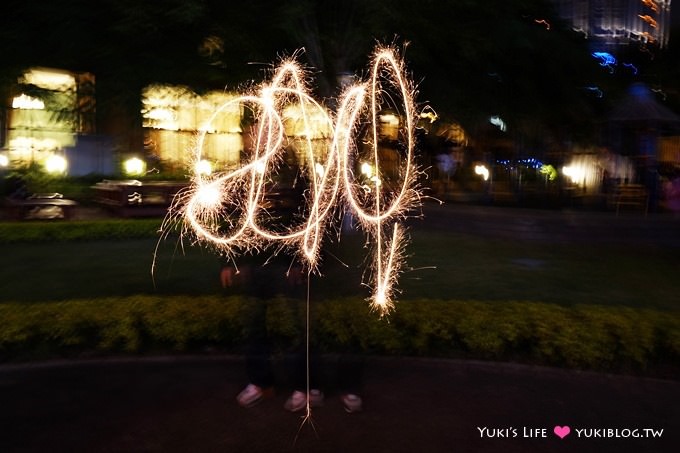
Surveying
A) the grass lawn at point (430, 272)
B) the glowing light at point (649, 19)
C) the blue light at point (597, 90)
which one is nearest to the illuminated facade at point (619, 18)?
the glowing light at point (649, 19)

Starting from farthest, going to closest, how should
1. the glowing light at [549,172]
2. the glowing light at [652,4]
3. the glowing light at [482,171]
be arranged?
the glowing light at [652,4]
the glowing light at [549,172]
the glowing light at [482,171]

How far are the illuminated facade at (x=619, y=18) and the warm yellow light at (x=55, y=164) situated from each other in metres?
40.8

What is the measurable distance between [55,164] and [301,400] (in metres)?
20.2

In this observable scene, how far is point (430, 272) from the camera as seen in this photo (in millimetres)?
10945

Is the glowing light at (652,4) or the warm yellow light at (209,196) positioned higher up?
the glowing light at (652,4)

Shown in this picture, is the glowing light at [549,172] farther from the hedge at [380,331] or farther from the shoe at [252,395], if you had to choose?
Answer: the shoe at [252,395]

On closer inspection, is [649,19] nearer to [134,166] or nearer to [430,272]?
[134,166]

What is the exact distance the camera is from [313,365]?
17.5 feet

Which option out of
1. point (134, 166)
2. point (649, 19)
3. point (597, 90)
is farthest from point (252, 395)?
point (649, 19)

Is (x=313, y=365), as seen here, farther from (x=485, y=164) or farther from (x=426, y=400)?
(x=485, y=164)

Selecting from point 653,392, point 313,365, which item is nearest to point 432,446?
point 313,365

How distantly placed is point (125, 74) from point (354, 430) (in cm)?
1218

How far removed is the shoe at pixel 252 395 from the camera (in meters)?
5.26

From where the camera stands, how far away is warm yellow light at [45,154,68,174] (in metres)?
22.4
